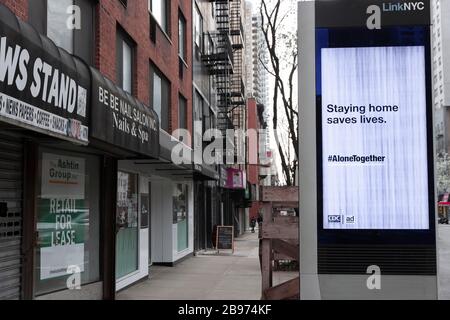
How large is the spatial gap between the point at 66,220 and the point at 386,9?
20.8 ft

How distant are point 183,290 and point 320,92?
27.9ft

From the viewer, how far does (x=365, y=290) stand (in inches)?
166

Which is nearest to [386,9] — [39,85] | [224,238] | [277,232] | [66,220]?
[277,232]

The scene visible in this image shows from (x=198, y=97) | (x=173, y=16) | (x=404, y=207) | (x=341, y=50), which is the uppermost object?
(x=173, y=16)

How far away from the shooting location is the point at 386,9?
4.17 m

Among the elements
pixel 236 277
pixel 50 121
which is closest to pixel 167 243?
pixel 236 277

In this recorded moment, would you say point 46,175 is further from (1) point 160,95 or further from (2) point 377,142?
(1) point 160,95

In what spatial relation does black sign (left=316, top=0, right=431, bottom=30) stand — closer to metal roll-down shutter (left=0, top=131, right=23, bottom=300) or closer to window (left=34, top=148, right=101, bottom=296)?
metal roll-down shutter (left=0, top=131, right=23, bottom=300)

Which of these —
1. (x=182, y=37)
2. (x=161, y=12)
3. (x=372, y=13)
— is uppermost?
(x=182, y=37)

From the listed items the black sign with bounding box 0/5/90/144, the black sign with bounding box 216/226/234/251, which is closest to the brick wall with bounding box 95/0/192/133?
the black sign with bounding box 0/5/90/144

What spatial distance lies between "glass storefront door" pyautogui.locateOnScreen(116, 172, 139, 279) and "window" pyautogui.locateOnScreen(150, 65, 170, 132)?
270cm

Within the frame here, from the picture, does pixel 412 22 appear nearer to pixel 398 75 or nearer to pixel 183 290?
pixel 398 75

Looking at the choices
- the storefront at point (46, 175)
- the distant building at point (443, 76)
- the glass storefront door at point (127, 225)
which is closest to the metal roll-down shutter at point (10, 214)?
the storefront at point (46, 175)

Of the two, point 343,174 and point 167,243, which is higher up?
point 343,174
